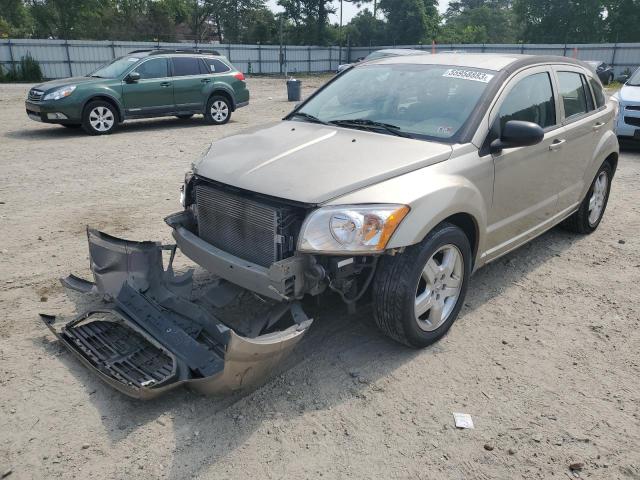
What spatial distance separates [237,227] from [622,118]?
960 cm

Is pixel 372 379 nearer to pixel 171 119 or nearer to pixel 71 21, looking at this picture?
pixel 171 119

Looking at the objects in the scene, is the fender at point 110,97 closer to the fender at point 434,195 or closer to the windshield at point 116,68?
the windshield at point 116,68

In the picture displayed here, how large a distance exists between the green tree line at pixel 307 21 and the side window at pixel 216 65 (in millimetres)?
34417

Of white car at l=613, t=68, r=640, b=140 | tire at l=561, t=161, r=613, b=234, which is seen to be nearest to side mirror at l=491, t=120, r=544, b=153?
tire at l=561, t=161, r=613, b=234

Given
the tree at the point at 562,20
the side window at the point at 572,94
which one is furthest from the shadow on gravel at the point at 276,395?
the tree at the point at 562,20

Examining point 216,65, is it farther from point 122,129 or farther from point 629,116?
point 629,116

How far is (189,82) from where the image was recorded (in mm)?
13047

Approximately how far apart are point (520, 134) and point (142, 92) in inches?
407

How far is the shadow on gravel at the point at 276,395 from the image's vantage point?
9.33 feet

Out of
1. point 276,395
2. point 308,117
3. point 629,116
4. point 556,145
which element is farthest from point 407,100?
point 629,116

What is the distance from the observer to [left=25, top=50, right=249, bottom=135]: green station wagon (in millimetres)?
11391

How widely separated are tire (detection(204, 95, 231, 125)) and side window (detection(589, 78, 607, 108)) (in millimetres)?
9829

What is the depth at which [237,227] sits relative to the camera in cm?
354

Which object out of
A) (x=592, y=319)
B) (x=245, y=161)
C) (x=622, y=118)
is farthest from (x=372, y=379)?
(x=622, y=118)
